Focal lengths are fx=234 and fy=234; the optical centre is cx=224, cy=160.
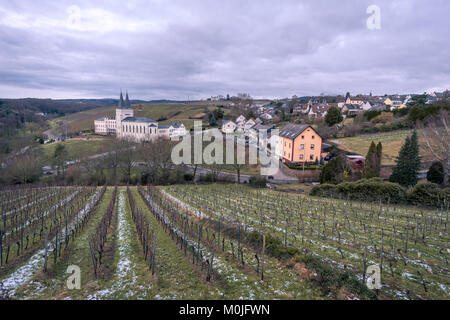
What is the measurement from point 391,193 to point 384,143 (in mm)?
23288

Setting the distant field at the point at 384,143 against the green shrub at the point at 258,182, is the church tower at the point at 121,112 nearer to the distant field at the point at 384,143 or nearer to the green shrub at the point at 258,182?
the green shrub at the point at 258,182

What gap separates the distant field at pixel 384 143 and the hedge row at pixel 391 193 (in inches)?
549

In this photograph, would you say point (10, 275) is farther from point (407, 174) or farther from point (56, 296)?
point (407, 174)

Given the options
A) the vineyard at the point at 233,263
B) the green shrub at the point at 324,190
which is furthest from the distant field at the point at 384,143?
the vineyard at the point at 233,263

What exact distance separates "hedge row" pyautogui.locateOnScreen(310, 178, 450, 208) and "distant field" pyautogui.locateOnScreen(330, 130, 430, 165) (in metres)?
13.9

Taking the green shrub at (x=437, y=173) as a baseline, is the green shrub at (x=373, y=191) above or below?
below

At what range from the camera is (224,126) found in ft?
217

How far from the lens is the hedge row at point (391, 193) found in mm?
17031

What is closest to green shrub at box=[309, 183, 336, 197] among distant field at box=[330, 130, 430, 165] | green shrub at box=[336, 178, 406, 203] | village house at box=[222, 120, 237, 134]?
green shrub at box=[336, 178, 406, 203]

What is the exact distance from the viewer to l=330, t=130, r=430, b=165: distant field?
32084 millimetres

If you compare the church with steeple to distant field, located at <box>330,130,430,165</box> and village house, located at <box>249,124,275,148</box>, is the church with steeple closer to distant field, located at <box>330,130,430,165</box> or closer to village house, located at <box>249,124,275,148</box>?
village house, located at <box>249,124,275,148</box>

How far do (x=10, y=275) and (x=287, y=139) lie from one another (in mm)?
35579

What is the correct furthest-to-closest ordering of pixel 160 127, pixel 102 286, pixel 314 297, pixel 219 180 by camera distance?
pixel 160 127
pixel 219 180
pixel 102 286
pixel 314 297
